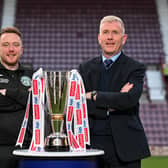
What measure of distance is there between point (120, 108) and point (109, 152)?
0.22 metres

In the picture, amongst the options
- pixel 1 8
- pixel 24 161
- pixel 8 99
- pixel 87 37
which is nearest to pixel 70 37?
pixel 87 37

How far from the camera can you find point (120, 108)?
1989mm

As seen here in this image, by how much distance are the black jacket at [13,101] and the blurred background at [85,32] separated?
590 centimetres

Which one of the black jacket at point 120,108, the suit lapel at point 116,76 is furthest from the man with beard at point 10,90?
the suit lapel at point 116,76

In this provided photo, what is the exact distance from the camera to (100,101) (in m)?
1.98

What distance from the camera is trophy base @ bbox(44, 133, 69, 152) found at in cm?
167

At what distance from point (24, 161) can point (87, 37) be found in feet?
27.9

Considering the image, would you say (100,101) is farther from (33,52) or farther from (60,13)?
(60,13)

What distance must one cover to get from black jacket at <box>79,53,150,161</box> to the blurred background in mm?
6067

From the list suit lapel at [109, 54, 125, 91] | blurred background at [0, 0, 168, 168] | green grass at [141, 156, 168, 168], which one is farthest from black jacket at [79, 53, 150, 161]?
blurred background at [0, 0, 168, 168]

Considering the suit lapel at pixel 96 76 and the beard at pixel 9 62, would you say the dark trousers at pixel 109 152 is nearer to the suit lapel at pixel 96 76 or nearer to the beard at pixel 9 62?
the suit lapel at pixel 96 76

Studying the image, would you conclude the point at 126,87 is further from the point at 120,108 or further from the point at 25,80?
the point at 25,80

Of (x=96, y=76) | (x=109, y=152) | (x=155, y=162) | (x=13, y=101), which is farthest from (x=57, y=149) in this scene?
(x=155, y=162)

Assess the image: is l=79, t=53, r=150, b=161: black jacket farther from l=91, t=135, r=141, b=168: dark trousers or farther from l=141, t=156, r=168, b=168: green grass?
l=141, t=156, r=168, b=168: green grass
